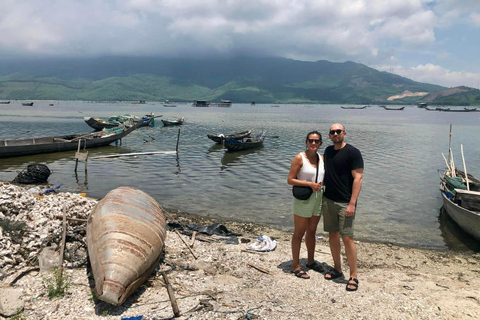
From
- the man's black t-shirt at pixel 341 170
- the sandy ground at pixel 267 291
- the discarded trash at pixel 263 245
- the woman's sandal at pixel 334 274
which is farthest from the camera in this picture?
the discarded trash at pixel 263 245

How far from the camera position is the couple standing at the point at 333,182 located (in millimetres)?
5719

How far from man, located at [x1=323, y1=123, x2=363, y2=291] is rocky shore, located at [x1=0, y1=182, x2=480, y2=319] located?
86 cm

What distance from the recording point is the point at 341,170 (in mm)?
5777

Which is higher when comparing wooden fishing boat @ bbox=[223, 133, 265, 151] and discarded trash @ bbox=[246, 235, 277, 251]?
discarded trash @ bbox=[246, 235, 277, 251]

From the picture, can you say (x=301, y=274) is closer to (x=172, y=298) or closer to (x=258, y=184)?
(x=172, y=298)

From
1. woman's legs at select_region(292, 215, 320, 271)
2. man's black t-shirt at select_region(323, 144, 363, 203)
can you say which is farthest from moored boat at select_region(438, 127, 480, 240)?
man's black t-shirt at select_region(323, 144, 363, 203)

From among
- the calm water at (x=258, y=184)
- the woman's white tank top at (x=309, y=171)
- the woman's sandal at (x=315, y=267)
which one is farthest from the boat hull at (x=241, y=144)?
the woman's white tank top at (x=309, y=171)

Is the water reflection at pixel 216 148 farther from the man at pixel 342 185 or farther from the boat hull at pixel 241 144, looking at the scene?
the man at pixel 342 185

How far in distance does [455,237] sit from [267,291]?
841cm

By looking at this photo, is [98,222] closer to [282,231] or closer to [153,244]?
[153,244]

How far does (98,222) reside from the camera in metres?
6.85

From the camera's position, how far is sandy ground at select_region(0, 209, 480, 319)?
5273 mm

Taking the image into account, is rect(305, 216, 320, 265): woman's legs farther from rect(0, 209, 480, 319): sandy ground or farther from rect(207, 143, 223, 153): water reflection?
rect(207, 143, 223, 153): water reflection

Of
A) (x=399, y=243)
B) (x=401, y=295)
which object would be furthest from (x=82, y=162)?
(x=401, y=295)
